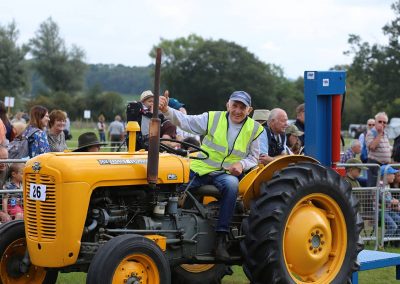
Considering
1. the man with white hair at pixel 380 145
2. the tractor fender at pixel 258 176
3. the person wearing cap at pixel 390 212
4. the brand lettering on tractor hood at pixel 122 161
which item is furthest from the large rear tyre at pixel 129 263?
the man with white hair at pixel 380 145

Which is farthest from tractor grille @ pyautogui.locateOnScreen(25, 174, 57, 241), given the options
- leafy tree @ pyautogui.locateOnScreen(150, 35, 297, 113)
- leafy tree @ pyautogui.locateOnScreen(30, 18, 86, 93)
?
leafy tree @ pyautogui.locateOnScreen(30, 18, 86, 93)

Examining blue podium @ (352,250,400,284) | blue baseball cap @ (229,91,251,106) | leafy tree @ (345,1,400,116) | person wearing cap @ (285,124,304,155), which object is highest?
leafy tree @ (345,1,400,116)

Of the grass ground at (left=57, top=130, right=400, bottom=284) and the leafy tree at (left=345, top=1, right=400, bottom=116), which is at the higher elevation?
the leafy tree at (left=345, top=1, right=400, bottom=116)

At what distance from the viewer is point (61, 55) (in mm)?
99188

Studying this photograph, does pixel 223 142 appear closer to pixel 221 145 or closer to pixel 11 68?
pixel 221 145

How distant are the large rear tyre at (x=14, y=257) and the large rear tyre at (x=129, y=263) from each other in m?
1.01

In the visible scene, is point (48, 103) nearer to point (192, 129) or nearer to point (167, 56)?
point (167, 56)

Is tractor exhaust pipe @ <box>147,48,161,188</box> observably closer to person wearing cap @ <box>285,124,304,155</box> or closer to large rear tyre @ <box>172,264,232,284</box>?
large rear tyre @ <box>172,264,232,284</box>


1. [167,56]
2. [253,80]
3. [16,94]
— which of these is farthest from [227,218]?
[167,56]

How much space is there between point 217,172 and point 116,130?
69.3 feet

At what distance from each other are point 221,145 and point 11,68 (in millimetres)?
75071

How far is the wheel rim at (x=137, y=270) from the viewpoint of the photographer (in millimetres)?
5020

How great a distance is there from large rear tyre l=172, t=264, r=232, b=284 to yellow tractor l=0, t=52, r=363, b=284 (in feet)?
2.69

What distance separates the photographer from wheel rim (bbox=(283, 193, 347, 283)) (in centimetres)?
590
